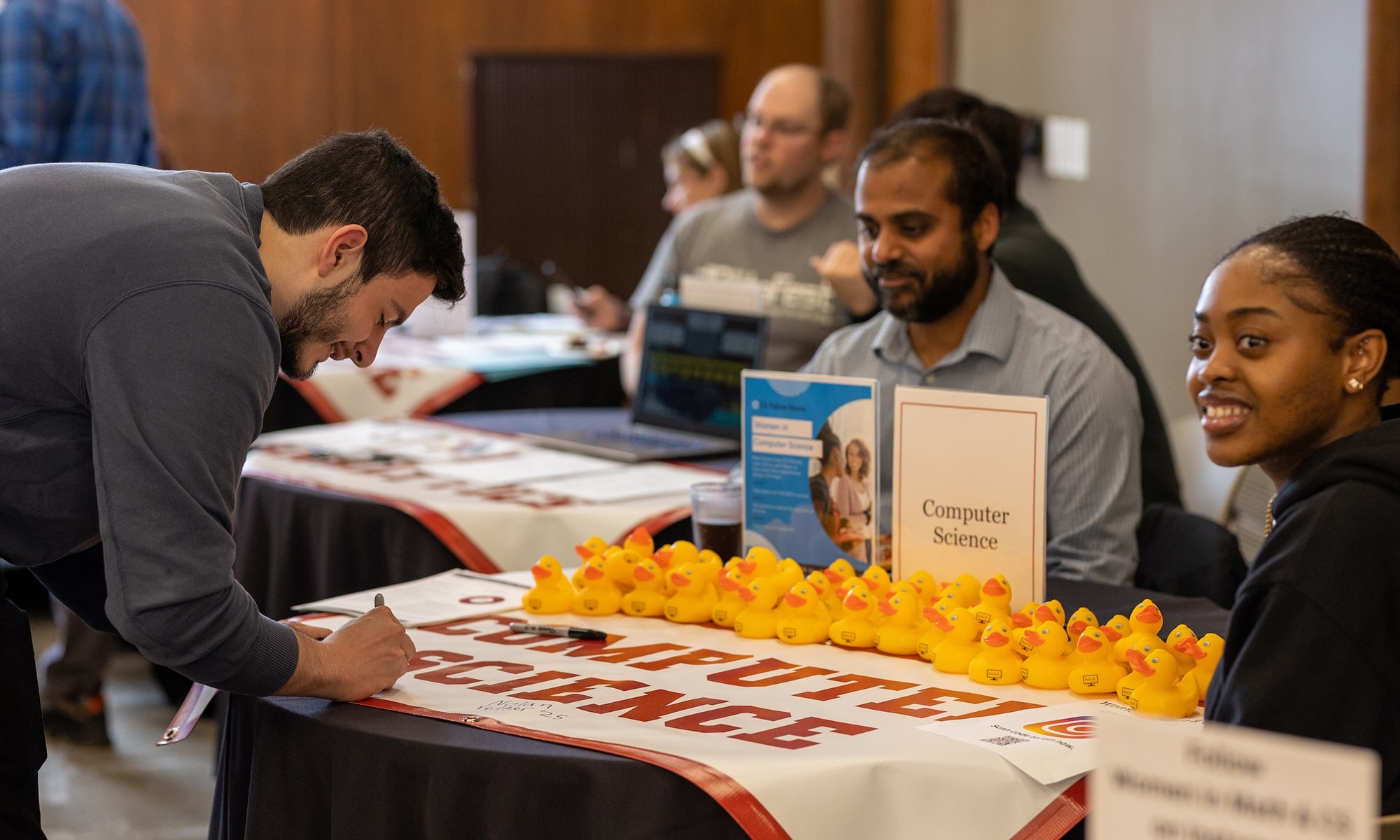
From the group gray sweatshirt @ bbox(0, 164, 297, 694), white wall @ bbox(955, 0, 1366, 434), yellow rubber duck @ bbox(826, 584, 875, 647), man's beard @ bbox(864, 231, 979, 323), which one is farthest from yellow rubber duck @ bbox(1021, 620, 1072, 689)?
white wall @ bbox(955, 0, 1366, 434)

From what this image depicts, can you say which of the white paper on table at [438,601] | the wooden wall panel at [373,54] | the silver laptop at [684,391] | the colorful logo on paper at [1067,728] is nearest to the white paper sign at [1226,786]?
the colorful logo on paper at [1067,728]

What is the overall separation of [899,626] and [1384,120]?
196 cm

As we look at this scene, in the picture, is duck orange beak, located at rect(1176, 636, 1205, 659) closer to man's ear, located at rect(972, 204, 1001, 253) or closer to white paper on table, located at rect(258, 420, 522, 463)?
man's ear, located at rect(972, 204, 1001, 253)

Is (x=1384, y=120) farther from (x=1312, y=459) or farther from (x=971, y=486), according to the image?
(x=1312, y=459)

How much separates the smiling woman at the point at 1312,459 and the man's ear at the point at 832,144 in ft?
8.48

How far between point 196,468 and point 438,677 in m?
0.38

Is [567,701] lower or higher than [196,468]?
lower

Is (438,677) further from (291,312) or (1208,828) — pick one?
(1208,828)

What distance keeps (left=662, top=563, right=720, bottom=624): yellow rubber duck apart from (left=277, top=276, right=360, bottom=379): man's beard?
52 centimetres

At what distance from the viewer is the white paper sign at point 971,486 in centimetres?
171

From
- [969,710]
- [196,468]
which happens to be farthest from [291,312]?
[969,710]

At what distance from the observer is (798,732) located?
1362 mm

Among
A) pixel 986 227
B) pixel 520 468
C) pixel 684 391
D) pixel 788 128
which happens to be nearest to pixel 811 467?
pixel 986 227

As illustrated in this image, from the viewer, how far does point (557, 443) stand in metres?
3.06
